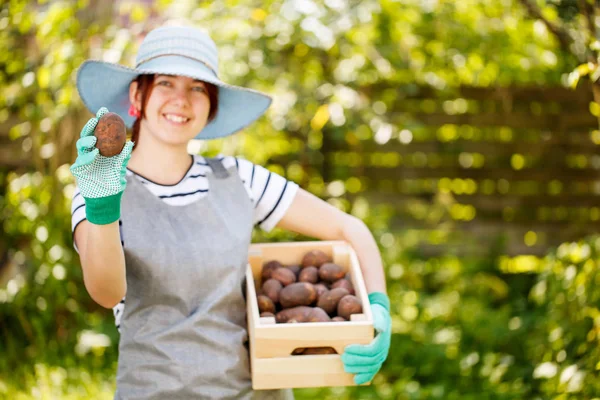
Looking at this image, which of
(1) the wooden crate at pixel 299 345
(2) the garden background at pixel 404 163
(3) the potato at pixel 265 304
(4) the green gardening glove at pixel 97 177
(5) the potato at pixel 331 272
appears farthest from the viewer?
(2) the garden background at pixel 404 163

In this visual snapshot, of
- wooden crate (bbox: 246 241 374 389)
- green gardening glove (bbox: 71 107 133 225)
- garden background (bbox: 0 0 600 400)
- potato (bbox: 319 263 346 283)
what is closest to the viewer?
green gardening glove (bbox: 71 107 133 225)

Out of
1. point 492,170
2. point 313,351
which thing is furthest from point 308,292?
point 492,170

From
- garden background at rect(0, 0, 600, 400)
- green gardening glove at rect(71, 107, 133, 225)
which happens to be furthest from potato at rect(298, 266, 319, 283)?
garden background at rect(0, 0, 600, 400)

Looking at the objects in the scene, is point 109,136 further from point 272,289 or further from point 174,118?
point 272,289

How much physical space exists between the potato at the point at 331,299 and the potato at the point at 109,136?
65 cm

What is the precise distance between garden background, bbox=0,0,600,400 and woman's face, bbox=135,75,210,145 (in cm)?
122

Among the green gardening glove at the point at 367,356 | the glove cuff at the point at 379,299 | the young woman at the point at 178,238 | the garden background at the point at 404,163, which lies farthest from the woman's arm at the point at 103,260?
the garden background at the point at 404,163

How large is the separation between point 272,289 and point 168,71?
609 mm

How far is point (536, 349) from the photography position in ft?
11.3

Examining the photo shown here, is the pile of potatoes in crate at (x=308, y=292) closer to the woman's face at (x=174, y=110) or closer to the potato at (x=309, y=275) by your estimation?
the potato at (x=309, y=275)

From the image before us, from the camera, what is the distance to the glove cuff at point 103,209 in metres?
1.43

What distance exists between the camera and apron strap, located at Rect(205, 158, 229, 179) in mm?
1905

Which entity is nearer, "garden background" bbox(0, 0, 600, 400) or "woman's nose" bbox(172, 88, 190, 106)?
"woman's nose" bbox(172, 88, 190, 106)

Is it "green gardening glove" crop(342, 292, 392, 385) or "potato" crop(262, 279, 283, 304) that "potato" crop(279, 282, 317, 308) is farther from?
"green gardening glove" crop(342, 292, 392, 385)
